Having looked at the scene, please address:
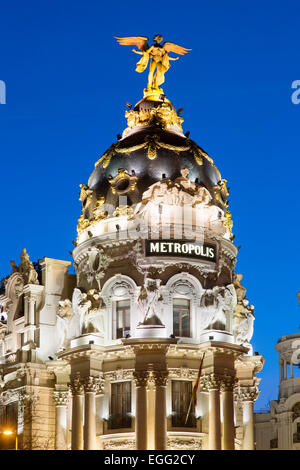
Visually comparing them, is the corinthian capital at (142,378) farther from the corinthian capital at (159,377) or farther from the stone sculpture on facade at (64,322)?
the stone sculpture on facade at (64,322)

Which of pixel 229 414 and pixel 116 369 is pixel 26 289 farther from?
pixel 229 414

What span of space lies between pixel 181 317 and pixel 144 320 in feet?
10.5

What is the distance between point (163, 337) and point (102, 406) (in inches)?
256

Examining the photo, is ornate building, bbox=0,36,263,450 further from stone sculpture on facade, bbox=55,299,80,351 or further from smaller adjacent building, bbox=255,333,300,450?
smaller adjacent building, bbox=255,333,300,450

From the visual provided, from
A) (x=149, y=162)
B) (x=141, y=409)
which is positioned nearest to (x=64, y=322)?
(x=141, y=409)

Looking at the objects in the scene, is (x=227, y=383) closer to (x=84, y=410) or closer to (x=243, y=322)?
(x=243, y=322)

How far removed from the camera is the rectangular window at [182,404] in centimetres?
6931

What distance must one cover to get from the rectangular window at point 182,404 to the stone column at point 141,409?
8.12 ft

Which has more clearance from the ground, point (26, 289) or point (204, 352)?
point (26, 289)

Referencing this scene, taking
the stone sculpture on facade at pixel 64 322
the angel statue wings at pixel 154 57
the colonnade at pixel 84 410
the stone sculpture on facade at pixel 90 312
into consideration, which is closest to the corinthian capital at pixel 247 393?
the colonnade at pixel 84 410

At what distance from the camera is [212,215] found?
2918 inches

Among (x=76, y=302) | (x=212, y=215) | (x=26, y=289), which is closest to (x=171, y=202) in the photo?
(x=212, y=215)

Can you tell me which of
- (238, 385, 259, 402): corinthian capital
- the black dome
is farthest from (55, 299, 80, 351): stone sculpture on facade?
(238, 385, 259, 402): corinthian capital

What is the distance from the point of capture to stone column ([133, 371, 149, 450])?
67312 mm
